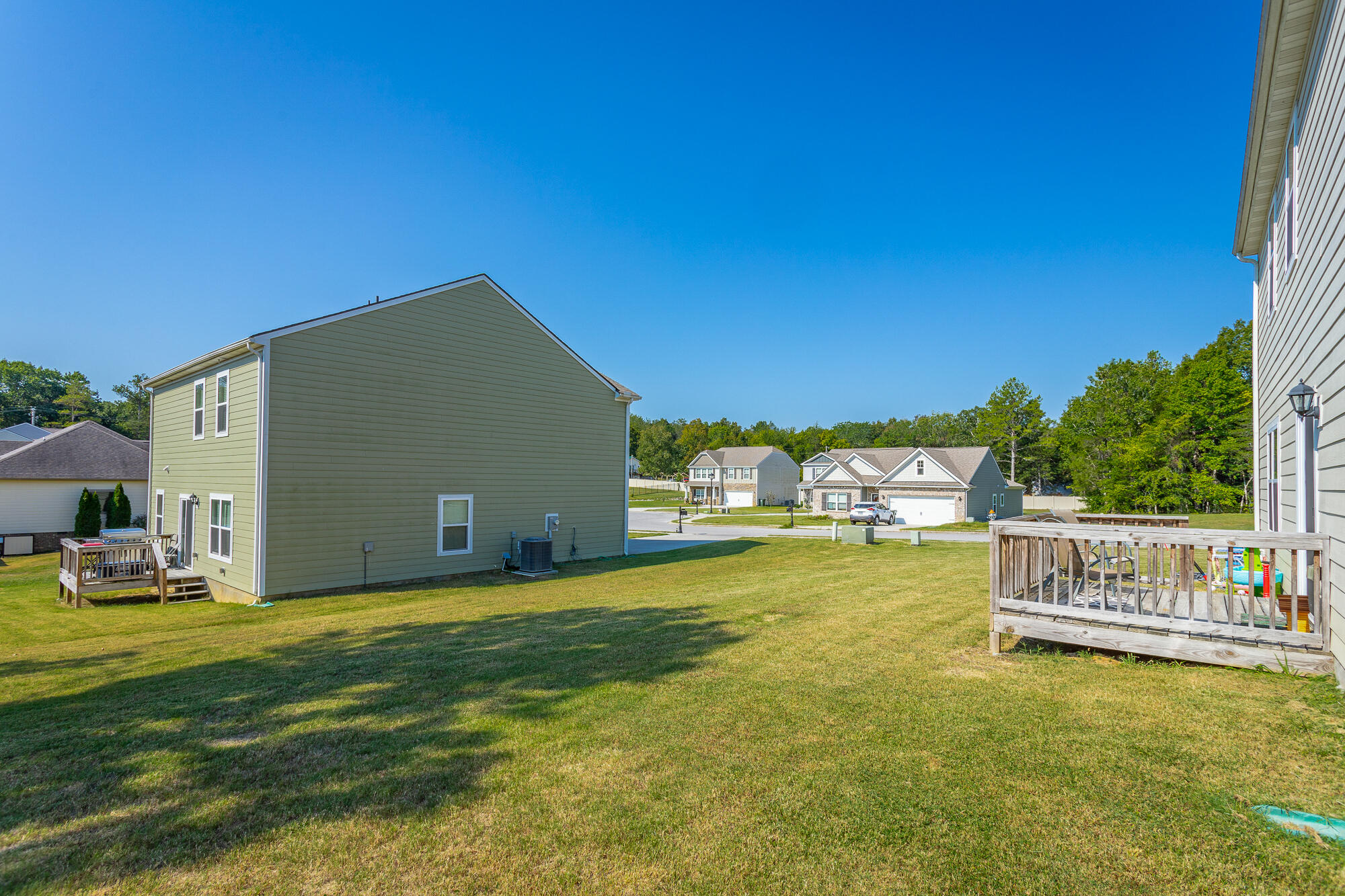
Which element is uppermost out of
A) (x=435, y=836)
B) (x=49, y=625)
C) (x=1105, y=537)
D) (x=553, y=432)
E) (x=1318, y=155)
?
(x=1318, y=155)

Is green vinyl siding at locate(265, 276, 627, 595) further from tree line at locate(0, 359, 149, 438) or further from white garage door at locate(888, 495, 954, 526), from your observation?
tree line at locate(0, 359, 149, 438)

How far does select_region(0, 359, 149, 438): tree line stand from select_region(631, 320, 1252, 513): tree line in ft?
266

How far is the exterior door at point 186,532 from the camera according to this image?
1520 cm

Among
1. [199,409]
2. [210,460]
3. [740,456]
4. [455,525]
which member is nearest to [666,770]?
[455,525]

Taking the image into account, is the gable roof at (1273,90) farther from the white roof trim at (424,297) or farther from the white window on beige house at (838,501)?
the white window on beige house at (838,501)

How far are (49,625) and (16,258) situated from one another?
511 inches

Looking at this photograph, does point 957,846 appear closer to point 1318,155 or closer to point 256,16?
point 1318,155

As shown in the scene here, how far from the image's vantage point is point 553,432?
1681 cm

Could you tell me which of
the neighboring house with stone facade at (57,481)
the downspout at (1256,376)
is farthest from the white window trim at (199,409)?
the downspout at (1256,376)

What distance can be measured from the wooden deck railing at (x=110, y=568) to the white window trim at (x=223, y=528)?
0.83 metres

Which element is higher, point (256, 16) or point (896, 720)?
point (256, 16)

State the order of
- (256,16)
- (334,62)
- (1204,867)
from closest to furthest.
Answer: (1204,867) → (256,16) → (334,62)

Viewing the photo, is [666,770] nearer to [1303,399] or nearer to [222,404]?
[1303,399]

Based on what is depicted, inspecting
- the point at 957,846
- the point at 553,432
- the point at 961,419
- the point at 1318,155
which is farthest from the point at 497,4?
the point at 961,419
